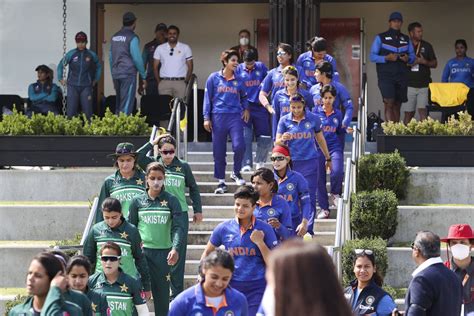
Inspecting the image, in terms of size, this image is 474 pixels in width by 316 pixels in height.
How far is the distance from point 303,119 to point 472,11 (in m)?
9.05

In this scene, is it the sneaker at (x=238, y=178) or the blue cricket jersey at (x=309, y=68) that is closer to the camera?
the sneaker at (x=238, y=178)

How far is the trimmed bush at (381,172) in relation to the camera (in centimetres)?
1611

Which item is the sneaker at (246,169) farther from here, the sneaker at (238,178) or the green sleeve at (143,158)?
the green sleeve at (143,158)

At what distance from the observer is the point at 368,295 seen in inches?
392

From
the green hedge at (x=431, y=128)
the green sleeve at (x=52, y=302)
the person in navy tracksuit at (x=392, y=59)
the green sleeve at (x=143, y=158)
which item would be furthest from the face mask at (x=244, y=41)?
the green sleeve at (x=52, y=302)

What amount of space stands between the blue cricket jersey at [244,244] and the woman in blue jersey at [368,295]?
2.73 ft

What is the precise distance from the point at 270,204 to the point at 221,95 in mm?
4690

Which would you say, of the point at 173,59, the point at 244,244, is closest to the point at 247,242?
the point at 244,244

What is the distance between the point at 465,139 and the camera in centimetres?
1709

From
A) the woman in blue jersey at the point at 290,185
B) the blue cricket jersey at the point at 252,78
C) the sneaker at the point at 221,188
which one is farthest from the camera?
the blue cricket jersey at the point at 252,78

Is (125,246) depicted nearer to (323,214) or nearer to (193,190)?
(193,190)

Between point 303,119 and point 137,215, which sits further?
point 303,119

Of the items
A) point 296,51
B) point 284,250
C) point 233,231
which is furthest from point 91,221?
point 284,250

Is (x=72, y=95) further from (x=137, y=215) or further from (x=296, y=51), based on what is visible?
(x=137, y=215)
